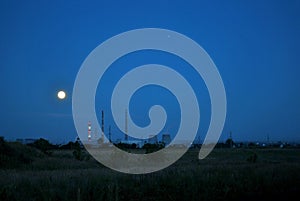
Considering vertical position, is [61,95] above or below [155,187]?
above

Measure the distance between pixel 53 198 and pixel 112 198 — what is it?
184 centimetres

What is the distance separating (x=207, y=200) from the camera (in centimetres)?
1335

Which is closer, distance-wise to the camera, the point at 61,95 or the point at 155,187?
the point at 61,95

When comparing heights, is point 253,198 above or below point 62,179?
below

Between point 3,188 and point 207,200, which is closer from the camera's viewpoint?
point 3,188

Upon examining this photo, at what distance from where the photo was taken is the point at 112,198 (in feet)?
39.5

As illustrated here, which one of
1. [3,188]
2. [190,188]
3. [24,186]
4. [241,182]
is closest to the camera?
[3,188]

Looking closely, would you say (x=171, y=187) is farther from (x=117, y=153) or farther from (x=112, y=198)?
(x=117, y=153)

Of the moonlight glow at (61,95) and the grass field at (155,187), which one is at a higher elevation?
the moonlight glow at (61,95)

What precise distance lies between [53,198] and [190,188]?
5.07 metres

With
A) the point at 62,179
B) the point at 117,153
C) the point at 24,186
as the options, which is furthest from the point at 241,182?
the point at 117,153

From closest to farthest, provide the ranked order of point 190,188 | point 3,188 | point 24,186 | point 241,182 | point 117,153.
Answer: point 3,188 → point 24,186 → point 190,188 → point 241,182 → point 117,153

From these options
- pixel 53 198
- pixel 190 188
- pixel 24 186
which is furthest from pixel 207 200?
pixel 24 186

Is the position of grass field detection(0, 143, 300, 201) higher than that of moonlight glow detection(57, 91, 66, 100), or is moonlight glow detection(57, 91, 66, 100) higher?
moonlight glow detection(57, 91, 66, 100)
